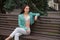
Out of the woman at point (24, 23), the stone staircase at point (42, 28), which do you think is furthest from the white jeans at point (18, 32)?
the stone staircase at point (42, 28)

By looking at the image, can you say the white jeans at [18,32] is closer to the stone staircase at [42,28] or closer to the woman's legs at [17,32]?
the woman's legs at [17,32]

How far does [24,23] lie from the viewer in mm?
8859

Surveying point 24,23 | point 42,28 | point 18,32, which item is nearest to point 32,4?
point 42,28

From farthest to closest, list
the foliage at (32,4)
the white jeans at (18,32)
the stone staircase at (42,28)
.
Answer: the foliage at (32,4) → the stone staircase at (42,28) → the white jeans at (18,32)

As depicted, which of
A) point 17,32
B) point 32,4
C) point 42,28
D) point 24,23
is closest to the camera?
point 17,32

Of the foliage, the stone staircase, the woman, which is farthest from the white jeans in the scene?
the foliage

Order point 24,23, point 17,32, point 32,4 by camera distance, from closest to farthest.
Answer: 1. point 17,32
2. point 24,23
3. point 32,4

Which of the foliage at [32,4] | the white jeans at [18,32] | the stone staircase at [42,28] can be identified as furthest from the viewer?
the foliage at [32,4]

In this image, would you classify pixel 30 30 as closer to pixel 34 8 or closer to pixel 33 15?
pixel 33 15

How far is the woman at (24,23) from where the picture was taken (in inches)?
344

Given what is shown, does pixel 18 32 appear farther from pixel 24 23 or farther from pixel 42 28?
pixel 42 28

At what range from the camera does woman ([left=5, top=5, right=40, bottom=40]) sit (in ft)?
28.7

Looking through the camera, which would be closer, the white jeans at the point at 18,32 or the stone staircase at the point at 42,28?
Result: the white jeans at the point at 18,32

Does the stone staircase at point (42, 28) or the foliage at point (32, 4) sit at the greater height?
the foliage at point (32, 4)
